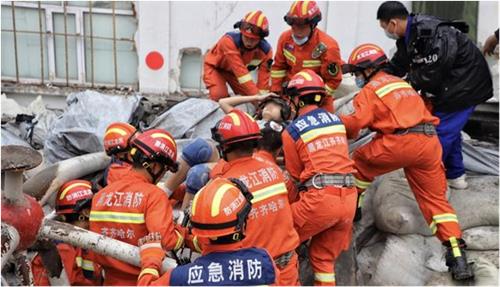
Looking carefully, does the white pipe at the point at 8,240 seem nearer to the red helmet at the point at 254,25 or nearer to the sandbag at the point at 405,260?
the sandbag at the point at 405,260

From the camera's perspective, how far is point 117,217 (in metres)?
3.05

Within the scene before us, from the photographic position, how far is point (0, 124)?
5609 millimetres

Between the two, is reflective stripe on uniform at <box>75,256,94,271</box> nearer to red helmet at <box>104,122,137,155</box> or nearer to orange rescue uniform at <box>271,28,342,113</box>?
red helmet at <box>104,122,137,155</box>

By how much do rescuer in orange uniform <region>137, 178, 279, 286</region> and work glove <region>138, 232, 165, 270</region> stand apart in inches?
8.0

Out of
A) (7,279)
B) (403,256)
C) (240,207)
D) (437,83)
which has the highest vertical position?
(437,83)

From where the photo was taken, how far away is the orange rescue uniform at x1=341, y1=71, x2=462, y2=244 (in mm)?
4043

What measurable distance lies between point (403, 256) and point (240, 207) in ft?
8.00

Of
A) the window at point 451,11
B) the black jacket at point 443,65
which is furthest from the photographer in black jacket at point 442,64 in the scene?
the window at point 451,11

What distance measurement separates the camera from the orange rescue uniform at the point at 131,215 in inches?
118

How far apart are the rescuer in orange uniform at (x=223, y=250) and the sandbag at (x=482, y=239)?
258cm

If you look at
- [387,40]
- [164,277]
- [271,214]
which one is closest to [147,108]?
[387,40]

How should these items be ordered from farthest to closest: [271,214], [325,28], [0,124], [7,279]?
[325,28], [0,124], [271,214], [7,279]

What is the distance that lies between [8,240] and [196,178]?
80.4 inches

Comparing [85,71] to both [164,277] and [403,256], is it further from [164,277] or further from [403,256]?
[164,277]
